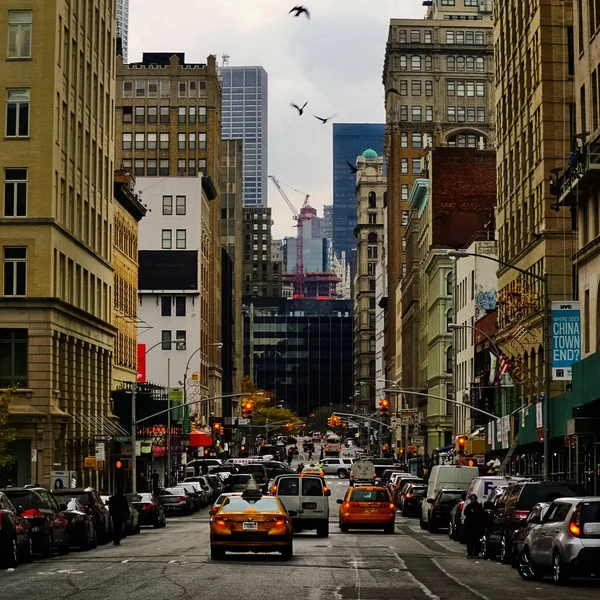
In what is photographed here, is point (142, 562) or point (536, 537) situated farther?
point (142, 562)

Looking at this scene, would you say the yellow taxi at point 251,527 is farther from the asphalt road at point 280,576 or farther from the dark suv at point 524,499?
the dark suv at point 524,499

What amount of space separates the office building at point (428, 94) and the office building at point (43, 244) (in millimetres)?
96846

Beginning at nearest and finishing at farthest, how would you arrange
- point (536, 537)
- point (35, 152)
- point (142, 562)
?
point (536, 537)
point (142, 562)
point (35, 152)

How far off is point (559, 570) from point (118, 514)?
19223 mm

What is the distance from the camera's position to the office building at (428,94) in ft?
541

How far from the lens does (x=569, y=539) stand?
79.2 feet

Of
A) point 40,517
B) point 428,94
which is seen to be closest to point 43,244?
point 40,517

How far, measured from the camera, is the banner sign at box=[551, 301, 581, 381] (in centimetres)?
4856

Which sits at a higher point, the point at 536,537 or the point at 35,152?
the point at 35,152

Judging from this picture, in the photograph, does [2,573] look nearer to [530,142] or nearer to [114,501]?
[114,501]

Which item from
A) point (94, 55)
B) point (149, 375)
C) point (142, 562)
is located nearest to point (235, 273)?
point (149, 375)

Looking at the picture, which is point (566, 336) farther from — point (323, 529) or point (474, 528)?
point (474, 528)

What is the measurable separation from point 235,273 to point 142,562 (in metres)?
169

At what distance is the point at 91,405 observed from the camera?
2857 inches
